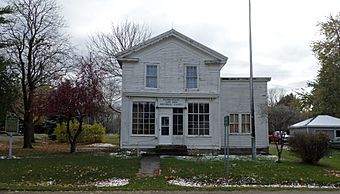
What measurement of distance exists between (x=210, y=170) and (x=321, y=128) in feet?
90.7

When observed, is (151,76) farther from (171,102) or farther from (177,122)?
(177,122)

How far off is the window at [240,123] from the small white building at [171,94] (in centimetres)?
115

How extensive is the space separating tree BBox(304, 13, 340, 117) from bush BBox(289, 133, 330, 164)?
2341 centimetres

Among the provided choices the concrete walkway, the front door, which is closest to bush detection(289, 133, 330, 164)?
the concrete walkway

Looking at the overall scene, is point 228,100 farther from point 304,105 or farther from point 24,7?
point 304,105

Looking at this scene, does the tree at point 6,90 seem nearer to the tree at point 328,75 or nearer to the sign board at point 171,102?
the sign board at point 171,102

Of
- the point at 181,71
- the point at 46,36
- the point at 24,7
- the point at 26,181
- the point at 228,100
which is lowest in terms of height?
the point at 26,181

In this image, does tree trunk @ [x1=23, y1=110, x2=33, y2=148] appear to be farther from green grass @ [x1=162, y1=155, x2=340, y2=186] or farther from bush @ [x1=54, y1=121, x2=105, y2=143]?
green grass @ [x1=162, y1=155, x2=340, y2=186]

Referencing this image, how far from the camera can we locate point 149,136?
2798 centimetres

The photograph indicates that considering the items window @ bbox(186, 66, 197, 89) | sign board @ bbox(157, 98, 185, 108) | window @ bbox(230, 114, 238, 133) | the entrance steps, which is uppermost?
window @ bbox(186, 66, 197, 89)

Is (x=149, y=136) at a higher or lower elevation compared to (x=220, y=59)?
lower

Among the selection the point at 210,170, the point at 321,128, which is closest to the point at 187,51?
the point at 210,170

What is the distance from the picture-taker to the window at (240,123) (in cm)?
2955

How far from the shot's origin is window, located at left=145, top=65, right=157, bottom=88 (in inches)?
1118
